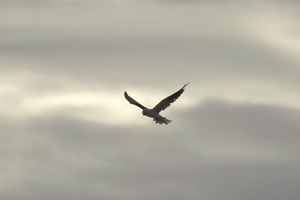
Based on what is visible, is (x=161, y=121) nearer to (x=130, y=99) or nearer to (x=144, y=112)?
(x=144, y=112)

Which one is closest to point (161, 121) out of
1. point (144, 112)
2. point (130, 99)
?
point (144, 112)

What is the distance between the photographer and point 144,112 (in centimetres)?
5425

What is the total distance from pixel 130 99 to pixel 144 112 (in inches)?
196

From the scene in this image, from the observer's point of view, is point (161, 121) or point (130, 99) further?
point (130, 99)

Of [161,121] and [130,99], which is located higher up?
[130,99]

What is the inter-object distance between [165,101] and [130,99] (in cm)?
531

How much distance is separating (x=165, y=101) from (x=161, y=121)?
1.98 m

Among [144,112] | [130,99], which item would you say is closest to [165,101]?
[144,112]

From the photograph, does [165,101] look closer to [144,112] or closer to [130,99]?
[144,112]

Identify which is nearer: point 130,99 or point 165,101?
point 165,101

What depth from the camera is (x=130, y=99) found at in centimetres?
5906

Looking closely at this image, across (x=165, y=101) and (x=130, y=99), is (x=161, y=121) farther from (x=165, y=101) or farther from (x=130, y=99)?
(x=130, y=99)

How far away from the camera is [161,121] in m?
52.8

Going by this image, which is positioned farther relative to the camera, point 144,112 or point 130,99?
point 130,99
